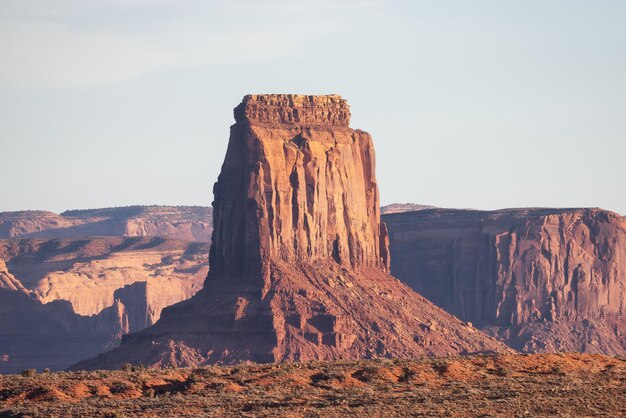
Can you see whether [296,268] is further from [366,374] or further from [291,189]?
[366,374]

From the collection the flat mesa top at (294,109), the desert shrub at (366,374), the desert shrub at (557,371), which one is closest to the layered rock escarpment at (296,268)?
the flat mesa top at (294,109)

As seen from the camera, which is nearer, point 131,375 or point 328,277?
point 131,375

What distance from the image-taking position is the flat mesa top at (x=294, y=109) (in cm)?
15638

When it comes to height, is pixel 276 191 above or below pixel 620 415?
above

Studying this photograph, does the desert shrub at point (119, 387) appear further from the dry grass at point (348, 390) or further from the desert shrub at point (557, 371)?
the desert shrub at point (557, 371)

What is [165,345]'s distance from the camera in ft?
465

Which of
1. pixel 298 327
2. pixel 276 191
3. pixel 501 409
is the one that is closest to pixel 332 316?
pixel 298 327

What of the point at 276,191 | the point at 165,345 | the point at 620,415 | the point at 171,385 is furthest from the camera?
the point at 276,191

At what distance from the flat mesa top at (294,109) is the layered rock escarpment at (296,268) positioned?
3.1 inches

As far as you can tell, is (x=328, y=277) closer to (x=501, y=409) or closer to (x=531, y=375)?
(x=531, y=375)

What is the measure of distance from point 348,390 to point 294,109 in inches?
3192

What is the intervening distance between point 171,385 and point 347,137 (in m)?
80.9

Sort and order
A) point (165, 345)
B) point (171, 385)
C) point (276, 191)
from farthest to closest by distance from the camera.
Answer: point (276, 191), point (165, 345), point (171, 385)

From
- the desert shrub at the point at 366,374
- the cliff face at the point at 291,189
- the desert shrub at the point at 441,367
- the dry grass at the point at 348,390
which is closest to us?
the dry grass at the point at 348,390
